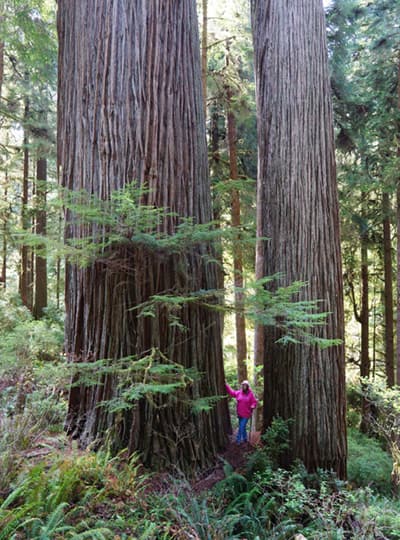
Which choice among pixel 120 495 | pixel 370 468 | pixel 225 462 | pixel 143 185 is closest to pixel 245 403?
pixel 225 462

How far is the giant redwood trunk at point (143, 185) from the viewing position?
344 cm

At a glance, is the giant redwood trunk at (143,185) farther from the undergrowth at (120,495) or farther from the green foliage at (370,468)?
the green foliage at (370,468)

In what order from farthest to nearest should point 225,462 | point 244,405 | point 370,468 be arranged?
point 370,468 < point 244,405 < point 225,462

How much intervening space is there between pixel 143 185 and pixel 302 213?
188 cm

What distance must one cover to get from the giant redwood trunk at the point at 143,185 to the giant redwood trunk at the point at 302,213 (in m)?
0.81

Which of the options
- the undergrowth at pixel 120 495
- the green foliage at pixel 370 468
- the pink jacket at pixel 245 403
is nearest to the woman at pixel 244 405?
the pink jacket at pixel 245 403

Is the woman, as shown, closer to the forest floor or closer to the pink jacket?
the pink jacket

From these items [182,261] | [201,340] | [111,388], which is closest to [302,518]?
[201,340]

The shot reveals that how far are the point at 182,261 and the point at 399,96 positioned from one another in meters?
8.61

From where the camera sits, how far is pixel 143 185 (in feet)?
11.3

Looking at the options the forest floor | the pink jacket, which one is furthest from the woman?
the forest floor

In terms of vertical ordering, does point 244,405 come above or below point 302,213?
below

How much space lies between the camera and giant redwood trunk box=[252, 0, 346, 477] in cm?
405

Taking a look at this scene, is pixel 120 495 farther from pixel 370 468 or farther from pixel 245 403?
pixel 370 468
